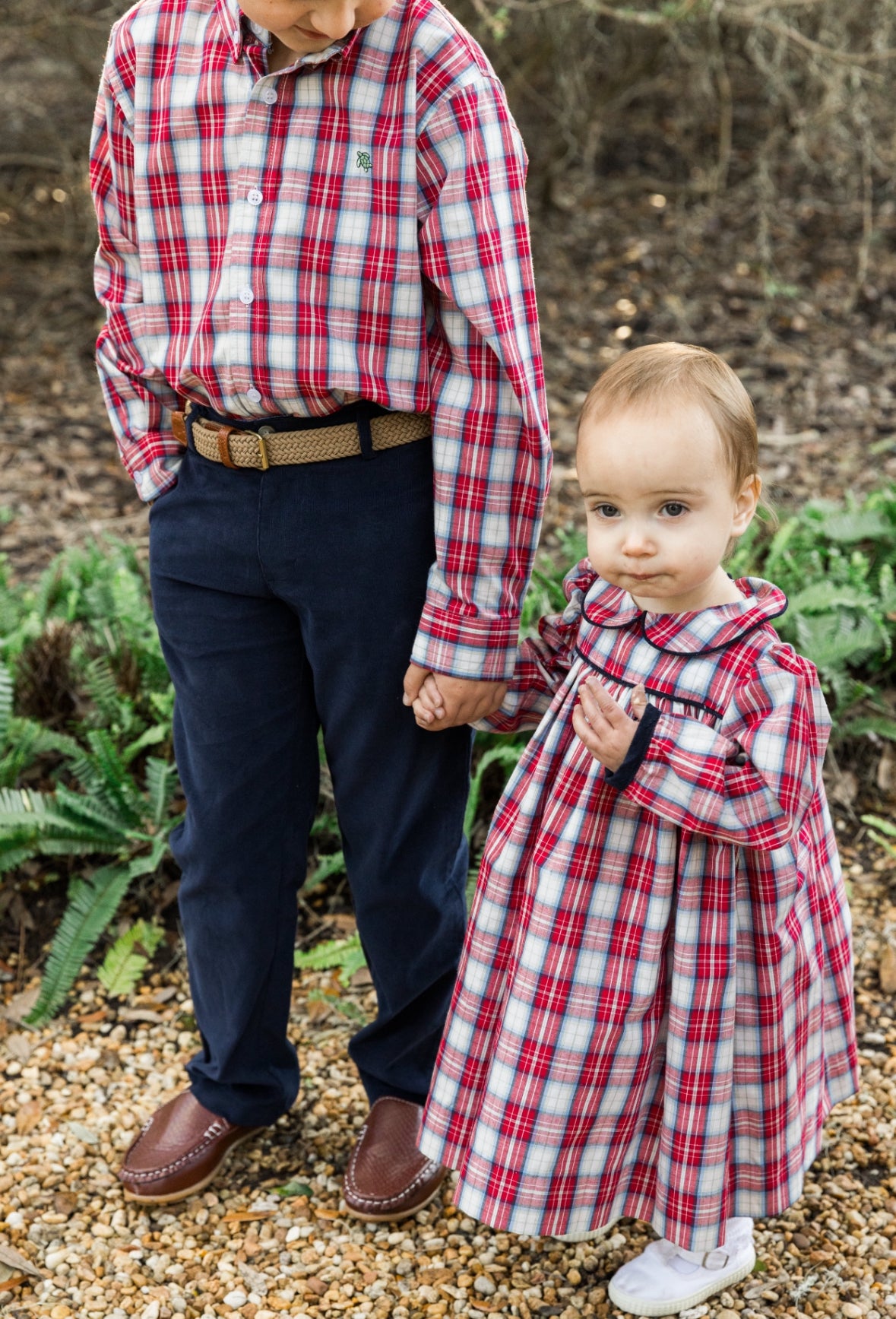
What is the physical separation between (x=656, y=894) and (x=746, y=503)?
612 mm

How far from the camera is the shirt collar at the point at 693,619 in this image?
2.02 meters

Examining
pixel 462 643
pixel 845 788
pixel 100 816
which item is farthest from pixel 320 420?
pixel 845 788

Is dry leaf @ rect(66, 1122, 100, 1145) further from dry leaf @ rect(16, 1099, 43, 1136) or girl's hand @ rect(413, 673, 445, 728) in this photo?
girl's hand @ rect(413, 673, 445, 728)

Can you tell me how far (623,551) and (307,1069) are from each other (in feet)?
5.32

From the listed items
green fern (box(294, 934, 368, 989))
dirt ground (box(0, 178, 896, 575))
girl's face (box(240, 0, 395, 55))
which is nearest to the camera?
girl's face (box(240, 0, 395, 55))

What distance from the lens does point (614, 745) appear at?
6.48 feet

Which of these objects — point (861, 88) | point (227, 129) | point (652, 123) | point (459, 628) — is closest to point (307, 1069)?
point (459, 628)

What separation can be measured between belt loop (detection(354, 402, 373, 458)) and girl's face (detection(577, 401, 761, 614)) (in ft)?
1.11

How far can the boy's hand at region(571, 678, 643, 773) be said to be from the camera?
197 cm

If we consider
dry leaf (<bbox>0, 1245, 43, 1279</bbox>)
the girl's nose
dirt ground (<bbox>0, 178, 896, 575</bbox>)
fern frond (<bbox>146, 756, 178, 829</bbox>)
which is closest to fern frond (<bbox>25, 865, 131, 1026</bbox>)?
fern frond (<bbox>146, 756, 178, 829</bbox>)

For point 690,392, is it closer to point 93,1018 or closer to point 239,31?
point 239,31

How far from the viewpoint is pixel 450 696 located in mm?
2213

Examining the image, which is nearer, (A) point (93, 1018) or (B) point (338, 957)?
(B) point (338, 957)

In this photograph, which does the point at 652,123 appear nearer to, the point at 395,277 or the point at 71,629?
the point at 71,629
